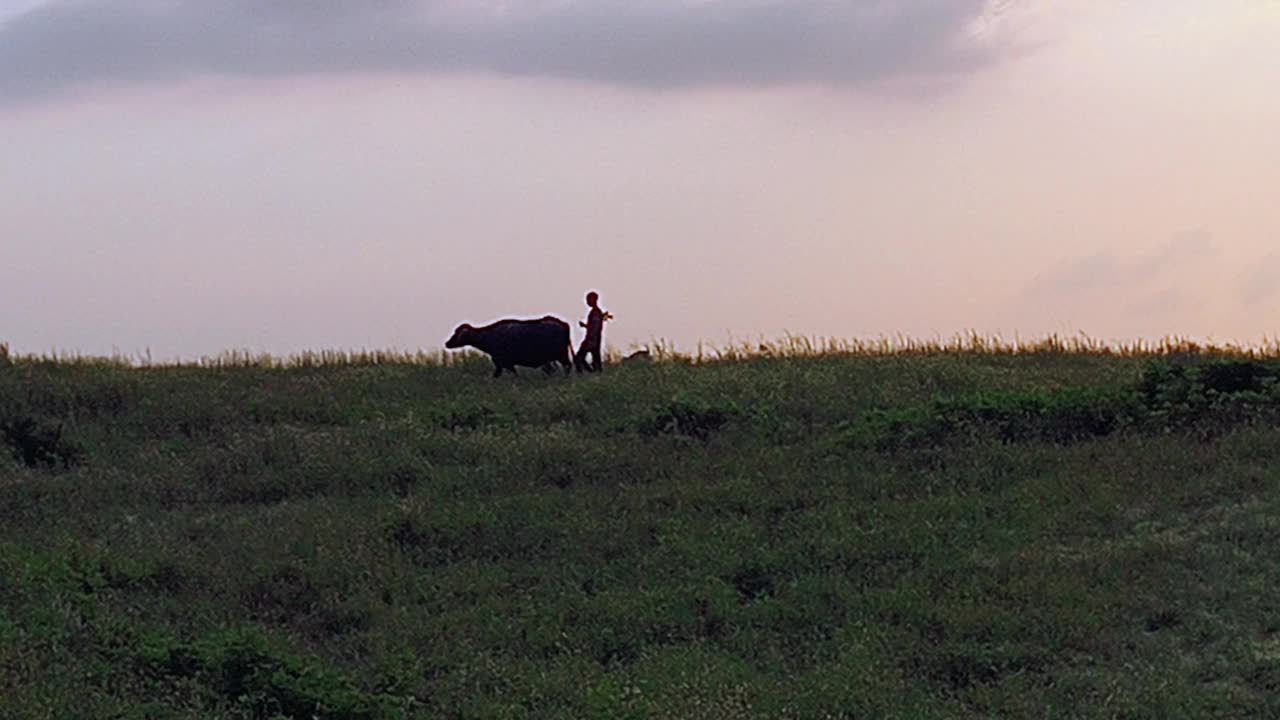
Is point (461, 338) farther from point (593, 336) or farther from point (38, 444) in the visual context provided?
point (38, 444)

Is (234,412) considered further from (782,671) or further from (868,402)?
(782,671)

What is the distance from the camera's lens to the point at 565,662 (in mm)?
11727

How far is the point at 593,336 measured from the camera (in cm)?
2361

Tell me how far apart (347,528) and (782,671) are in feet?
17.5

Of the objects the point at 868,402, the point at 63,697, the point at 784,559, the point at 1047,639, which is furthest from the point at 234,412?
the point at 1047,639

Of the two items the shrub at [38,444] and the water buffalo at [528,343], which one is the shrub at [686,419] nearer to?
the water buffalo at [528,343]

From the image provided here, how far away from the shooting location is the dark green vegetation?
11.0 m

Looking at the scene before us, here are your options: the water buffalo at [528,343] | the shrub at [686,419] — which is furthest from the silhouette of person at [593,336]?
the shrub at [686,419]

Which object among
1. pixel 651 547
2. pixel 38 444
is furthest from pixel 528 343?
pixel 651 547

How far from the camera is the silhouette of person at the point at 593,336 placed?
77.2ft

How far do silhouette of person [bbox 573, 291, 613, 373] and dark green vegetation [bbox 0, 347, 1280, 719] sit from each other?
1.46 m

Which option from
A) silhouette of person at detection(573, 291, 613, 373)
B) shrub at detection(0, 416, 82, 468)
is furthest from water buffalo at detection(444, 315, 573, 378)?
shrub at detection(0, 416, 82, 468)

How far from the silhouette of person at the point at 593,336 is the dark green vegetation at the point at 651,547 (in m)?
1.46

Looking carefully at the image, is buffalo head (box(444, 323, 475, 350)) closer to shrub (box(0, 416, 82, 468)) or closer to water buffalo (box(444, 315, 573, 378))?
water buffalo (box(444, 315, 573, 378))
